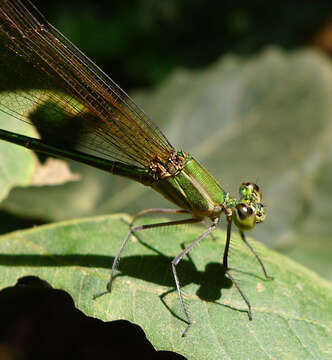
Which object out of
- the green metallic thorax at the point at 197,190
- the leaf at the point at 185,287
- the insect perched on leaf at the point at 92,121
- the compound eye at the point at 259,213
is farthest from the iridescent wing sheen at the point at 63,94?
the compound eye at the point at 259,213

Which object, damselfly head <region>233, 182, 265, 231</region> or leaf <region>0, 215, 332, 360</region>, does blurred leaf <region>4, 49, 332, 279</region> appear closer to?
damselfly head <region>233, 182, 265, 231</region>

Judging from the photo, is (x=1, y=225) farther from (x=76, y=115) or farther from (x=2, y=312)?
(x=76, y=115)

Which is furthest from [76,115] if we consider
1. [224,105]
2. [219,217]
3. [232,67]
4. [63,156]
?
[232,67]

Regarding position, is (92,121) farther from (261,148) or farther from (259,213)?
(261,148)

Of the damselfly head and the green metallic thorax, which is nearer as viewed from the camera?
the damselfly head

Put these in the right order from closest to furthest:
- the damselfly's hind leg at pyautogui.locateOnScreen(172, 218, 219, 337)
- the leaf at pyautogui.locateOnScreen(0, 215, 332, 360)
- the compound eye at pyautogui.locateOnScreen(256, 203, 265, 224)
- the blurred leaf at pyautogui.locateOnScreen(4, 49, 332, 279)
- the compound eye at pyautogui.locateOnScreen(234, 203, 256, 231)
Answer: the leaf at pyautogui.locateOnScreen(0, 215, 332, 360)
the damselfly's hind leg at pyautogui.locateOnScreen(172, 218, 219, 337)
the compound eye at pyautogui.locateOnScreen(234, 203, 256, 231)
the compound eye at pyautogui.locateOnScreen(256, 203, 265, 224)
the blurred leaf at pyautogui.locateOnScreen(4, 49, 332, 279)

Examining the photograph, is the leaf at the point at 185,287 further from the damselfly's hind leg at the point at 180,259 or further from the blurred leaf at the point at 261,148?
the blurred leaf at the point at 261,148

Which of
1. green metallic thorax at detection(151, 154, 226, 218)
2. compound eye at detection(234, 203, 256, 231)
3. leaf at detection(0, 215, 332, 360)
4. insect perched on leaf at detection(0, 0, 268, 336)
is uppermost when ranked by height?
insect perched on leaf at detection(0, 0, 268, 336)

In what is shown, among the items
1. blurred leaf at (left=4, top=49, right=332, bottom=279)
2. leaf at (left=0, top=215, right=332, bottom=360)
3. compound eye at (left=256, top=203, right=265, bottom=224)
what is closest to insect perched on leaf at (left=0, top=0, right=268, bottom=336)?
compound eye at (left=256, top=203, right=265, bottom=224)
